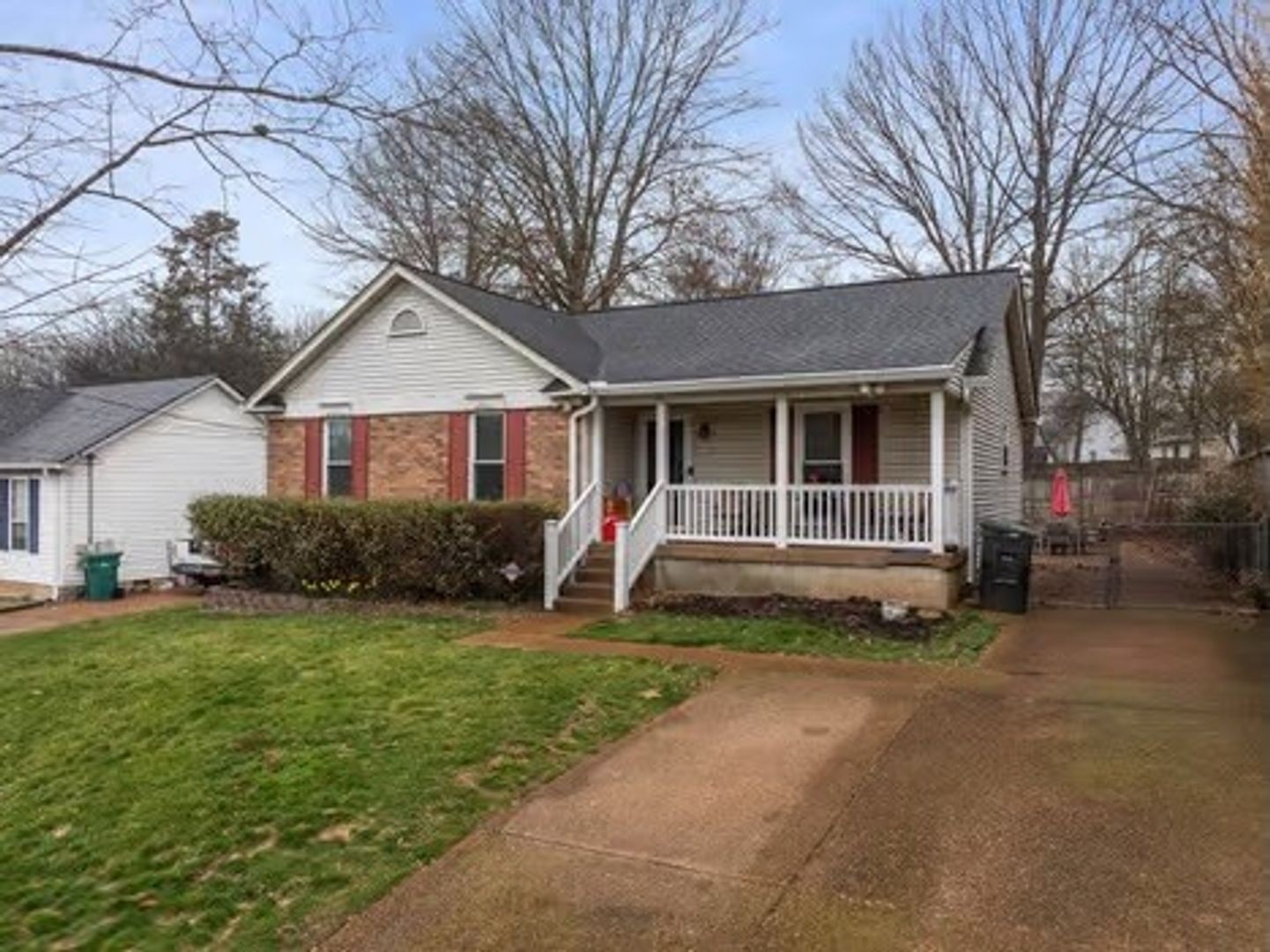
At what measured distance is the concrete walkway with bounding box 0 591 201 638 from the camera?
582 inches

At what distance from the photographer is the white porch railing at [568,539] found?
12.8 meters

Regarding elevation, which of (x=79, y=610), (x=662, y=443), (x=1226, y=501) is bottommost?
(x=79, y=610)

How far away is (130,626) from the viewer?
1341 cm

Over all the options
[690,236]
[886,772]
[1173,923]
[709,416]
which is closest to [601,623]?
[709,416]

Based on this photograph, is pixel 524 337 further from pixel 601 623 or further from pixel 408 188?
pixel 408 188

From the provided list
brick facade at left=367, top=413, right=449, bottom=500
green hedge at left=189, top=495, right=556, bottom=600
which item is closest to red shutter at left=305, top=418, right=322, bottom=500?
brick facade at left=367, top=413, right=449, bottom=500

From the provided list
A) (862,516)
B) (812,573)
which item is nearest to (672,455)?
(862,516)

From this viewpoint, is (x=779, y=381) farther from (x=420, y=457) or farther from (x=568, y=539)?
(x=420, y=457)

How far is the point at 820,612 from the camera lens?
11.5m

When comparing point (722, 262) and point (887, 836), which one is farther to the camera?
point (722, 262)

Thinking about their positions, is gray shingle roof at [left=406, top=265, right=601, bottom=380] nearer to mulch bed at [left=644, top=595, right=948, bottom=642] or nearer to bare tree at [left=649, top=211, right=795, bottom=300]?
mulch bed at [left=644, top=595, right=948, bottom=642]

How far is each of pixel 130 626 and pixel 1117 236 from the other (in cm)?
2613

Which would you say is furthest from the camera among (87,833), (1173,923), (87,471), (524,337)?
(87,471)

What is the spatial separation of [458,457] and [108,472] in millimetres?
8393
